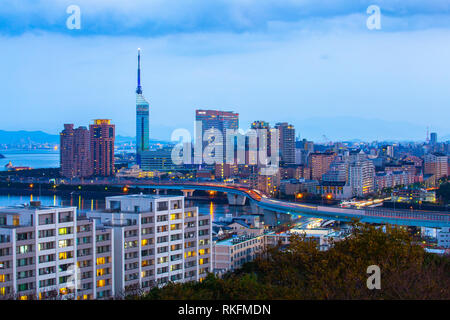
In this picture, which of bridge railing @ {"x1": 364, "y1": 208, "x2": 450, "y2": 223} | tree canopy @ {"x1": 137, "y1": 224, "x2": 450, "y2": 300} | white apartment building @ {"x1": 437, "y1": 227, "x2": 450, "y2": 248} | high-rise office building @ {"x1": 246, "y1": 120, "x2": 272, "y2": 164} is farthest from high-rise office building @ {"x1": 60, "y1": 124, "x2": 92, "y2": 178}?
tree canopy @ {"x1": 137, "y1": 224, "x2": 450, "y2": 300}

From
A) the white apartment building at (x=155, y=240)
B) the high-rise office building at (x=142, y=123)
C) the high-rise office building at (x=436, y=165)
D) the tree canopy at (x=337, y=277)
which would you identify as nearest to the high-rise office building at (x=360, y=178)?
the high-rise office building at (x=436, y=165)

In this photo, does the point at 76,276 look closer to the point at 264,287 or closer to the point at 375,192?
the point at 264,287

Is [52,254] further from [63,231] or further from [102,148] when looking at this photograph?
[102,148]

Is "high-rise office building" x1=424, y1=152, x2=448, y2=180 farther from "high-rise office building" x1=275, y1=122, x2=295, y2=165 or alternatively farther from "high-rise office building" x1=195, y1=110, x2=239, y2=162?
"high-rise office building" x1=195, y1=110, x2=239, y2=162

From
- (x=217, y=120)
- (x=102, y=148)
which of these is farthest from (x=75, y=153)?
(x=217, y=120)

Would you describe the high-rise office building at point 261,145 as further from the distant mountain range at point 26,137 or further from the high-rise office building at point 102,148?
the distant mountain range at point 26,137
